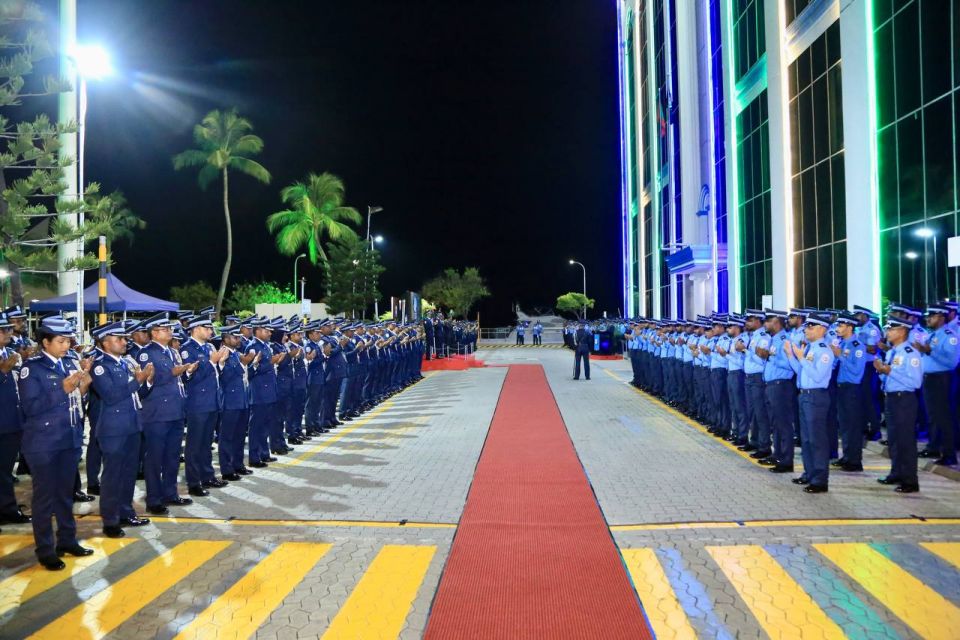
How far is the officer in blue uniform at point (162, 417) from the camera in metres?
7.21

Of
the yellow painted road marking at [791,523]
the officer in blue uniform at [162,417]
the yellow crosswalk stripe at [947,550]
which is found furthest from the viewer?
the officer in blue uniform at [162,417]

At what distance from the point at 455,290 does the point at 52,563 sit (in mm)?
70929

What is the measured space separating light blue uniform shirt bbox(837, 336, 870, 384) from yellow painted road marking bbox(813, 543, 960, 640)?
378 cm

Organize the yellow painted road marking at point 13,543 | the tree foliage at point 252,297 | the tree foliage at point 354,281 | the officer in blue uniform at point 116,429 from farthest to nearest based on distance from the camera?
1. the tree foliage at point 252,297
2. the tree foliage at point 354,281
3. the officer in blue uniform at point 116,429
4. the yellow painted road marking at point 13,543

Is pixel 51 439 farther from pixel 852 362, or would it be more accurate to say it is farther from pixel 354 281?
pixel 354 281

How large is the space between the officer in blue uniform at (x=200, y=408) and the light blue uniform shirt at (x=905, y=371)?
8.14 metres

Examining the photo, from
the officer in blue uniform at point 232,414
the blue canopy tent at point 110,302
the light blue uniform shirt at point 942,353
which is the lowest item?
the officer in blue uniform at point 232,414

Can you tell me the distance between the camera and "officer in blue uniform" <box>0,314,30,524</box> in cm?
699

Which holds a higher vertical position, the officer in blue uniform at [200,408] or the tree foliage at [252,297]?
the tree foliage at [252,297]

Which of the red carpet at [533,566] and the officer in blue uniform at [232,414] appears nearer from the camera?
the red carpet at [533,566]

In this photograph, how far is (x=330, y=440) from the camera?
11641mm

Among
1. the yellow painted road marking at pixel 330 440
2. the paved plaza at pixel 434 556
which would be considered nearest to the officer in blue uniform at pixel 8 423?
the paved plaza at pixel 434 556

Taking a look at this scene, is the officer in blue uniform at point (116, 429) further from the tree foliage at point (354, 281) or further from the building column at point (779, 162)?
the tree foliage at point (354, 281)

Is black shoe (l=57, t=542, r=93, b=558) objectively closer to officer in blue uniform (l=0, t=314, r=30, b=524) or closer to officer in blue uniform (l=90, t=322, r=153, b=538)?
officer in blue uniform (l=90, t=322, r=153, b=538)
